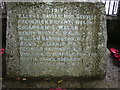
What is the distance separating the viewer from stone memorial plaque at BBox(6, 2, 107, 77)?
2.02 m

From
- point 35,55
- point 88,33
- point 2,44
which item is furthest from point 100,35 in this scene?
point 2,44

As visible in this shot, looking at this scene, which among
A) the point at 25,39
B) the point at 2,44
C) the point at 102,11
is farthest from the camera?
the point at 2,44

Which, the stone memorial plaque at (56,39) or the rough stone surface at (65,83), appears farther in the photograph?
the rough stone surface at (65,83)

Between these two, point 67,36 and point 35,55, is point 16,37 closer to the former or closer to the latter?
point 35,55

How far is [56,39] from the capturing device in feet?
7.04

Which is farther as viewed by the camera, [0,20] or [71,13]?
[0,20]

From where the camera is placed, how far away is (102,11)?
6.59ft

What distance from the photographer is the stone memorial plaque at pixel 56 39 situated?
2.02 m

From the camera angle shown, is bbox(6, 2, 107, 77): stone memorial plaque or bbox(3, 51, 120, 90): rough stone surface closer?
bbox(6, 2, 107, 77): stone memorial plaque

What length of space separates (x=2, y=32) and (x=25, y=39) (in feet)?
4.67

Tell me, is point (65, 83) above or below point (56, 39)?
below

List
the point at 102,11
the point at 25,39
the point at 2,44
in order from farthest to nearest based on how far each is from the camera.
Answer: the point at 2,44, the point at 25,39, the point at 102,11

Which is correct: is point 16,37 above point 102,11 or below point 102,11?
below

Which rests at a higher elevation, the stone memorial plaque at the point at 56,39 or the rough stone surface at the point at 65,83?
the stone memorial plaque at the point at 56,39
